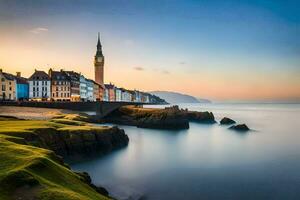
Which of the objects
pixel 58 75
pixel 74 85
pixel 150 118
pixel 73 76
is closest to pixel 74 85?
pixel 74 85

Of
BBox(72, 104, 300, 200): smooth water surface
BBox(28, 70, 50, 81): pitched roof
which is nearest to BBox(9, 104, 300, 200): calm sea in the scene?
BBox(72, 104, 300, 200): smooth water surface

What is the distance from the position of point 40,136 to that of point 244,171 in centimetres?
2832

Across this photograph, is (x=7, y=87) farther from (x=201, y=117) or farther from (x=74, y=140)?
(x=74, y=140)

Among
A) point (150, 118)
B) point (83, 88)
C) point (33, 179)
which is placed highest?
point (83, 88)

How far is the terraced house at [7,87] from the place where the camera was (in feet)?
422

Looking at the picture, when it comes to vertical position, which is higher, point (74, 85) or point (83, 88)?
point (74, 85)

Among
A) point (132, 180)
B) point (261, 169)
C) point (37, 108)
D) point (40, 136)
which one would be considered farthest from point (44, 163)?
point (37, 108)

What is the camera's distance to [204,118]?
145m

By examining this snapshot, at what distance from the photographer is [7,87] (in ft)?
427

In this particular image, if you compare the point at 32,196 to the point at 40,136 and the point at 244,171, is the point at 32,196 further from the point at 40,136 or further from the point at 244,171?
the point at 244,171

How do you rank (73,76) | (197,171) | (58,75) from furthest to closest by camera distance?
1. (73,76)
2. (58,75)
3. (197,171)

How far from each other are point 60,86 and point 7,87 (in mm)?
32967

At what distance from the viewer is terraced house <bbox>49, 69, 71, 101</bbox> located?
159125 mm

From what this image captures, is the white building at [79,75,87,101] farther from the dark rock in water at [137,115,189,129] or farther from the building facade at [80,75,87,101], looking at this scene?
the dark rock in water at [137,115,189,129]
